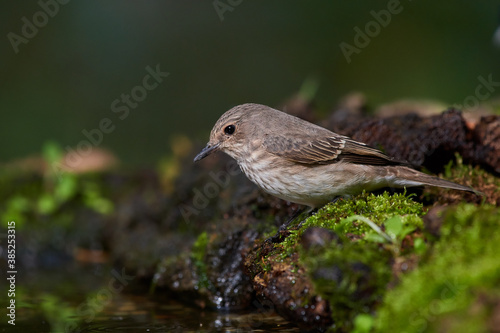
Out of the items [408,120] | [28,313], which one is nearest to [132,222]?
[28,313]

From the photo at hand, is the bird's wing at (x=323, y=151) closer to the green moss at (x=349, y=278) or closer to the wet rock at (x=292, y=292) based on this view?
the wet rock at (x=292, y=292)

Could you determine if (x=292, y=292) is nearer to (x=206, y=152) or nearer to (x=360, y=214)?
(x=360, y=214)

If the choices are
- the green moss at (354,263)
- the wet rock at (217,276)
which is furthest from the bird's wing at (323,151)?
the green moss at (354,263)

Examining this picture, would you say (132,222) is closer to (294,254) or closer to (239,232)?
(239,232)

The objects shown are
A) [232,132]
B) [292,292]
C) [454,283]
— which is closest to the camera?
[454,283]

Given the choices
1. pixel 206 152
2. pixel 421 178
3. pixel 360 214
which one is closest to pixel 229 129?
pixel 206 152
